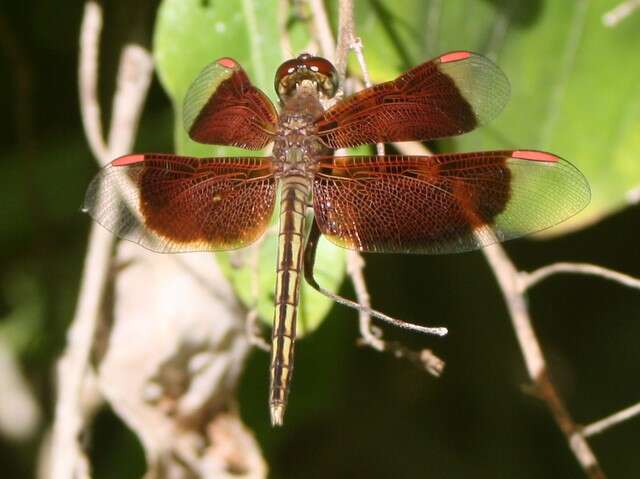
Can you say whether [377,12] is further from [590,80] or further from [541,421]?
[541,421]

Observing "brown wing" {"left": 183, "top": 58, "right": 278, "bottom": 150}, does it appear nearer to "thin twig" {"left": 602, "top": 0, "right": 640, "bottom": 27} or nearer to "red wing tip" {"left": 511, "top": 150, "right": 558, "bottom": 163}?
"red wing tip" {"left": 511, "top": 150, "right": 558, "bottom": 163}

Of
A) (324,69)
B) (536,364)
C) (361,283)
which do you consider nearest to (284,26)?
(324,69)

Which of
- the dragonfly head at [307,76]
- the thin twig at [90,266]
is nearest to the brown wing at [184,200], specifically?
the dragonfly head at [307,76]

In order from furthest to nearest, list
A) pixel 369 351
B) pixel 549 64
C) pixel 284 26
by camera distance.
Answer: pixel 369 351 < pixel 549 64 < pixel 284 26

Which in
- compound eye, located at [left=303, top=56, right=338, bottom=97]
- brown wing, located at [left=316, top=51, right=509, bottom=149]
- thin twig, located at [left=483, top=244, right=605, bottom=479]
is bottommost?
thin twig, located at [left=483, top=244, right=605, bottom=479]

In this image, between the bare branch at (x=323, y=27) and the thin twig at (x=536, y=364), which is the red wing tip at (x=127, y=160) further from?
the thin twig at (x=536, y=364)

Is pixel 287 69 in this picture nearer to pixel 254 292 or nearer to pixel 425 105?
pixel 425 105

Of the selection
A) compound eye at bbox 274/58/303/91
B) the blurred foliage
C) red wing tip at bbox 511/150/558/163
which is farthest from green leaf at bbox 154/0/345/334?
red wing tip at bbox 511/150/558/163
